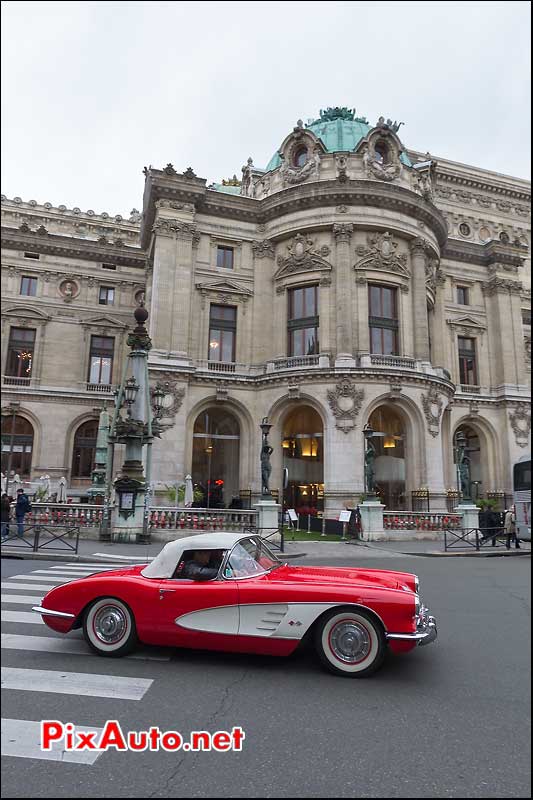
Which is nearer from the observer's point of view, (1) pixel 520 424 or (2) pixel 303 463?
(2) pixel 303 463

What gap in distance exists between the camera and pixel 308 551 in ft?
56.4

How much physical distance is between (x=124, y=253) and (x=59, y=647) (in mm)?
40311

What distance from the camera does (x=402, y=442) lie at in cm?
3200

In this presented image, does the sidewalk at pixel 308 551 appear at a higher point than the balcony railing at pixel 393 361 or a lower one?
lower

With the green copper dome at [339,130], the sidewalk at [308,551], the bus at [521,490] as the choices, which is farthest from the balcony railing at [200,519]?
the green copper dome at [339,130]

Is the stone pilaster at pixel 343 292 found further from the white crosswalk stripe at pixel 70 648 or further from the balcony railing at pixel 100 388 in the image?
the white crosswalk stripe at pixel 70 648

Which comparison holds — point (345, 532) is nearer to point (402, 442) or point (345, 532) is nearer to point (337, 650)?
point (402, 442)

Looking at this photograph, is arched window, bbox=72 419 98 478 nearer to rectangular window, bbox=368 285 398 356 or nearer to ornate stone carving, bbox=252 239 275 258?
ornate stone carving, bbox=252 239 275 258

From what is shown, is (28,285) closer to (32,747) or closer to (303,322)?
(303,322)

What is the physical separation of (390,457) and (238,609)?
90.7ft

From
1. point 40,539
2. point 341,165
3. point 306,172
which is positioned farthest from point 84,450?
point 341,165

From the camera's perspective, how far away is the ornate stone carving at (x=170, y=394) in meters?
30.5

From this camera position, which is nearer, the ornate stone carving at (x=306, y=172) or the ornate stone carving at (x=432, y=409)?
the ornate stone carving at (x=432, y=409)

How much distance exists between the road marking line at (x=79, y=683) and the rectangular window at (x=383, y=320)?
95.7 feet
